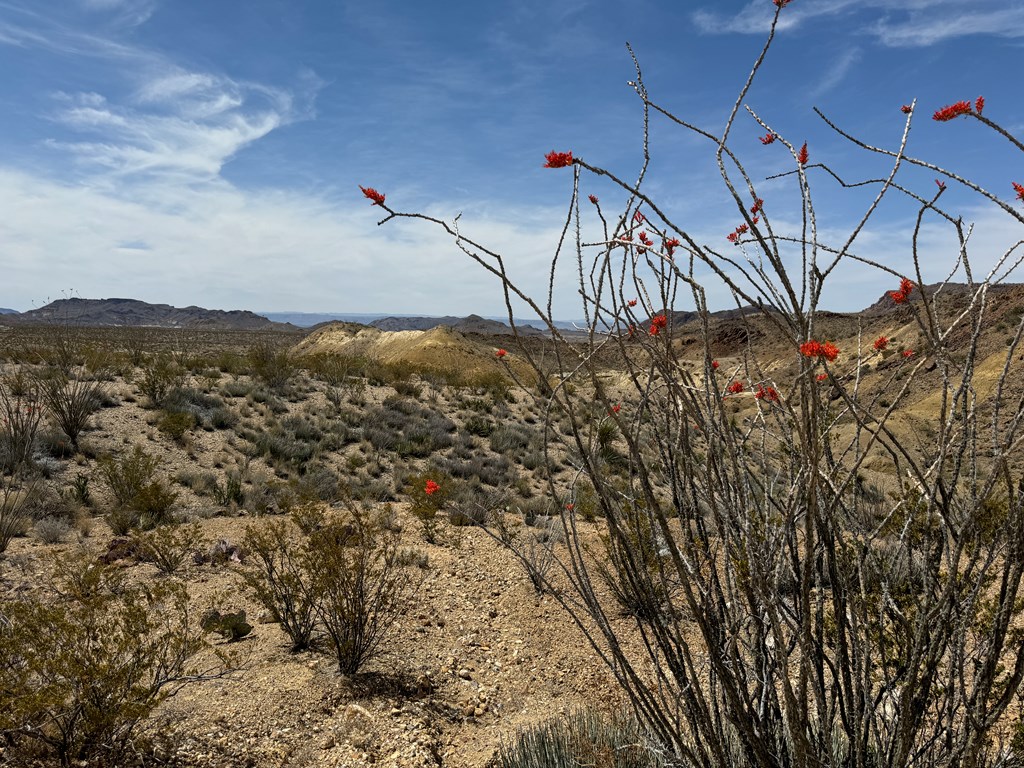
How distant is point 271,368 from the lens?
15.1 metres

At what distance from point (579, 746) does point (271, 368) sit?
1369cm

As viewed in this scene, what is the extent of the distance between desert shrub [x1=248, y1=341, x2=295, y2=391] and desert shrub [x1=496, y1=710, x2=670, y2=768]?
12313mm

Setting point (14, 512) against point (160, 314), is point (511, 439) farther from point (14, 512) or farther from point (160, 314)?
point (160, 314)

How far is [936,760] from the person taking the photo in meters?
1.96

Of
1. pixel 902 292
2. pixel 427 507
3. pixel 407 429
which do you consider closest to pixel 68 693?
pixel 902 292

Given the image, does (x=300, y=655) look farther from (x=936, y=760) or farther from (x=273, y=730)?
(x=936, y=760)

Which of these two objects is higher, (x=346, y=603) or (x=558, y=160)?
(x=558, y=160)

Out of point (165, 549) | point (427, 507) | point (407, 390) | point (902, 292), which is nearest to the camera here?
point (902, 292)

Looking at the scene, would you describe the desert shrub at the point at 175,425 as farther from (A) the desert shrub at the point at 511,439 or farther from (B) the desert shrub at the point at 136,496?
(A) the desert shrub at the point at 511,439

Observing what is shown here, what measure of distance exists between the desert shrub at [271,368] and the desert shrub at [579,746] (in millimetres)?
12313

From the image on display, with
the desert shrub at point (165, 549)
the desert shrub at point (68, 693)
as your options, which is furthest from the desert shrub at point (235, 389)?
the desert shrub at point (68, 693)

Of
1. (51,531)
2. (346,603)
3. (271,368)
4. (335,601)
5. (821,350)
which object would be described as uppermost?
(271,368)

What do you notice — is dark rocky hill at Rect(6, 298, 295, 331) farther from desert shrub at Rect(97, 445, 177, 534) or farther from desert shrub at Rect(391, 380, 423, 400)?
desert shrub at Rect(97, 445, 177, 534)

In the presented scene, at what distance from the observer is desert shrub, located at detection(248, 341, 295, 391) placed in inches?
574
